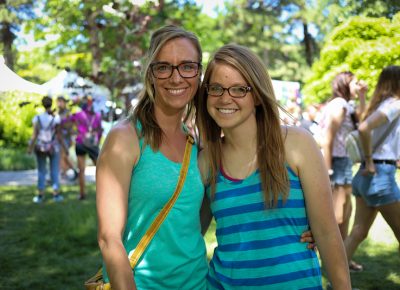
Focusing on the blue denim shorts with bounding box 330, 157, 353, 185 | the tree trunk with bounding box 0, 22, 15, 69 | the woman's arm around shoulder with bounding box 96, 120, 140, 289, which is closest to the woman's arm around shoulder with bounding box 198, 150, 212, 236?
the woman's arm around shoulder with bounding box 96, 120, 140, 289

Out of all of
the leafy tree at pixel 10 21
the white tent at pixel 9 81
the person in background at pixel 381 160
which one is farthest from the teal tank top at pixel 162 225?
the leafy tree at pixel 10 21

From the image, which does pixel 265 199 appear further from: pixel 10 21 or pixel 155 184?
pixel 10 21

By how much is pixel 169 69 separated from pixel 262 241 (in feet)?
2.70

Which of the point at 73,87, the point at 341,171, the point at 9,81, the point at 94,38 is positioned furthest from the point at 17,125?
the point at 341,171

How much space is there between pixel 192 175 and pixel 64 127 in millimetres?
9006

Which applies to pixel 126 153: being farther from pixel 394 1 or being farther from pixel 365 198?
pixel 394 1

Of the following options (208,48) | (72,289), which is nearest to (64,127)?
(72,289)

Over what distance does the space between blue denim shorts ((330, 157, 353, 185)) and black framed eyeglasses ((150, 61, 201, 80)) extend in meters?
3.47

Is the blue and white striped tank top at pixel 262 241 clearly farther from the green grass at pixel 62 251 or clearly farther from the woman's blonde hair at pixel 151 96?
the green grass at pixel 62 251

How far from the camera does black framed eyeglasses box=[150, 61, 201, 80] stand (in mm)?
2156

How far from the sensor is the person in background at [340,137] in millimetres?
5055

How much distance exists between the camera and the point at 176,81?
2150 millimetres

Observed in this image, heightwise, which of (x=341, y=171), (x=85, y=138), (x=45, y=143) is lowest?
(x=45, y=143)

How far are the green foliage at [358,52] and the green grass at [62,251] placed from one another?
1146 cm
